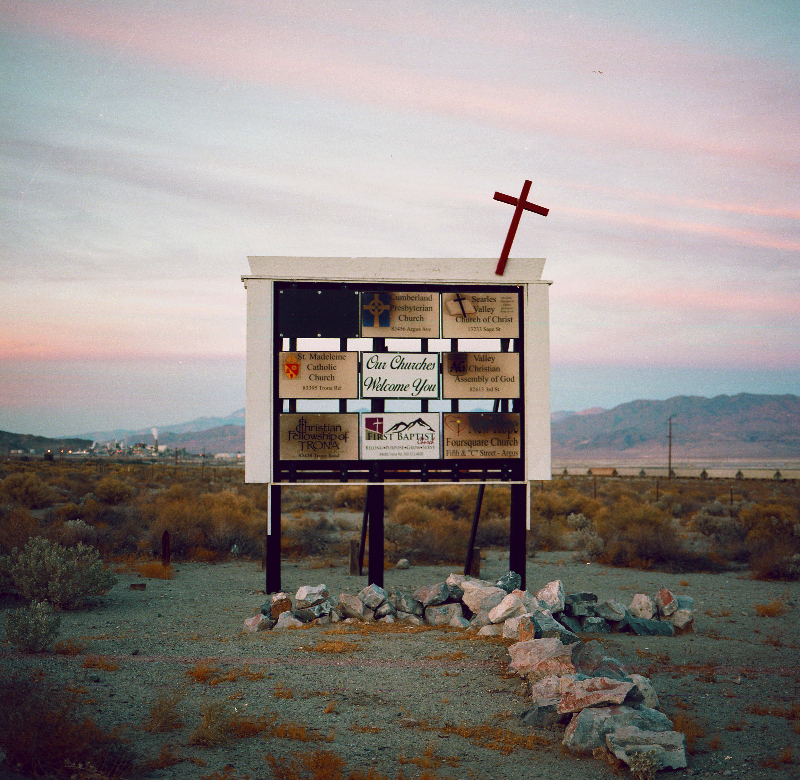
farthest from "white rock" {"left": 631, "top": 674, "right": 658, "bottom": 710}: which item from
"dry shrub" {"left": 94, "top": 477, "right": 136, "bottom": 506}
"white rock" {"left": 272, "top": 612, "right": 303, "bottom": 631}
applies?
"dry shrub" {"left": 94, "top": 477, "right": 136, "bottom": 506}

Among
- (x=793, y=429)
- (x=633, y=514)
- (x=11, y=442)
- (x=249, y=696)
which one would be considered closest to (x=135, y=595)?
(x=249, y=696)

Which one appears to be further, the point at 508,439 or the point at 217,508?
the point at 217,508

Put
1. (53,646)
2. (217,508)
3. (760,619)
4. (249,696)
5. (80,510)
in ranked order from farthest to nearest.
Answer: (80,510) → (217,508) → (760,619) → (53,646) → (249,696)

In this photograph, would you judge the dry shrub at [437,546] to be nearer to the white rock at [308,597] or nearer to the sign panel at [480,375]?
the white rock at [308,597]

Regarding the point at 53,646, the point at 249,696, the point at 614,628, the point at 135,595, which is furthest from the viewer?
the point at 135,595

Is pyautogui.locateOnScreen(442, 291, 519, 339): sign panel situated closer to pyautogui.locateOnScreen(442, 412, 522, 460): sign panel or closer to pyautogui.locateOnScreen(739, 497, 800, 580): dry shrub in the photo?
pyautogui.locateOnScreen(442, 412, 522, 460): sign panel

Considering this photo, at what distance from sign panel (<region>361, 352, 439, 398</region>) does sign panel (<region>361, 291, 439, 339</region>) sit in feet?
1.08

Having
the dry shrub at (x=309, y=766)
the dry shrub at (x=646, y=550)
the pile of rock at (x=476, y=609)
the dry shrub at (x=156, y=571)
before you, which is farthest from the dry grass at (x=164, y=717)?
the dry shrub at (x=646, y=550)

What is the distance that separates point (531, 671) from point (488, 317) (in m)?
5.83

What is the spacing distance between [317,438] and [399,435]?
1.27 m

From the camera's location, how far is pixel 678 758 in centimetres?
575

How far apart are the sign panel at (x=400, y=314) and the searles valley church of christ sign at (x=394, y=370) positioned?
0.02 metres

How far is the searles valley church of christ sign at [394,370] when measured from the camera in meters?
11.5

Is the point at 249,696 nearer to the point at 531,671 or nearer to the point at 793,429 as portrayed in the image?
the point at 531,671
